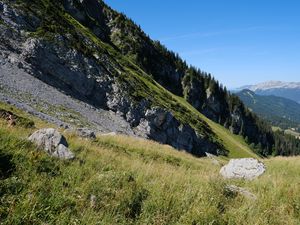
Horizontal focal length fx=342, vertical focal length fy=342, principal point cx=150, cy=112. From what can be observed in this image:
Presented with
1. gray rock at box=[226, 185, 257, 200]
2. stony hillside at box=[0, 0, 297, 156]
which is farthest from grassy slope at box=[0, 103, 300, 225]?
stony hillside at box=[0, 0, 297, 156]

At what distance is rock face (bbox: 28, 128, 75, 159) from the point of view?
889 centimetres

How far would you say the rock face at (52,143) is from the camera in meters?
8.89

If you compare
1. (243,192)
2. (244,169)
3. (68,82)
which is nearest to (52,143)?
(243,192)

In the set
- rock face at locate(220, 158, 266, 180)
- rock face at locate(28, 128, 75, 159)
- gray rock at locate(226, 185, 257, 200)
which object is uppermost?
rock face at locate(28, 128, 75, 159)

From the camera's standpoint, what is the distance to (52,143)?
31.3ft

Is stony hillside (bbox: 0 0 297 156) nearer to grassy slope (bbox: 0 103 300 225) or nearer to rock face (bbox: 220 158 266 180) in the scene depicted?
rock face (bbox: 220 158 266 180)

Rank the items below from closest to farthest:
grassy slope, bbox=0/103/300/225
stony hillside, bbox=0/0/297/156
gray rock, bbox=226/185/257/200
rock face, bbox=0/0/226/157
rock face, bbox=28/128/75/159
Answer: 1. grassy slope, bbox=0/103/300/225
2. gray rock, bbox=226/185/257/200
3. rock face, bbox=28/128/75/159
4. rock face, bbox=0/0/226/157
5. stony hillside, bbox=0/0/297/156

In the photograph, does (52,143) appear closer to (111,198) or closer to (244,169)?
(111,198)

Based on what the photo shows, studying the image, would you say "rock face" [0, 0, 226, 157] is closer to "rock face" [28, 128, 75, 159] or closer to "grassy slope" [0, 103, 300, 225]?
"rock face" [28, 128, 75, 159]

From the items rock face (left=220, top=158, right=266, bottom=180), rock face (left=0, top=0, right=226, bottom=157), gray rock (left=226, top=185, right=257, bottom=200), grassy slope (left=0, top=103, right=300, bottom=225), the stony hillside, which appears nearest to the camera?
grassy slope (left=0, top=103, right=300, bottom=225)

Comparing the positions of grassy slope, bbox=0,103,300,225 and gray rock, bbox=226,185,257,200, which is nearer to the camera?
grassy slope, bbox=0,103,300,225

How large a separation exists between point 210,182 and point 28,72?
4348 centimetres

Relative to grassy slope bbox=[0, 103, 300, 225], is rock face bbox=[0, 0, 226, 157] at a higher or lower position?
higher

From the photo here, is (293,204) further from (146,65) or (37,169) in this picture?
(146,65)
